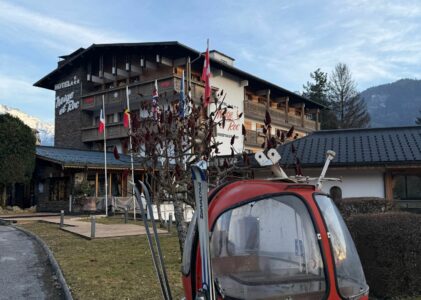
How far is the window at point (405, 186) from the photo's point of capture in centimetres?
1421

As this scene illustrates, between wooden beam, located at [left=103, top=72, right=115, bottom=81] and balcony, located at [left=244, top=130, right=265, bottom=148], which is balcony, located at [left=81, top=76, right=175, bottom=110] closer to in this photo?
wooden beam, located at [left=103, top=72, right=115, bottom=81]

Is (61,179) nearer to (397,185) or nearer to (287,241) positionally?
(397,185)

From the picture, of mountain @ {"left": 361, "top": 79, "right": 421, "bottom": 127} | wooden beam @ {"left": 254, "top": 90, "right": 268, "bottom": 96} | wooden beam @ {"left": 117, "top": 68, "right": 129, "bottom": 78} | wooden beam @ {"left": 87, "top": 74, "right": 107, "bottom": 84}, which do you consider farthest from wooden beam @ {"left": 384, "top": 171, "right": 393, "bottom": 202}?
mountain @ {"left": 361, "top": 79, "right": 421, "bottom": 127}

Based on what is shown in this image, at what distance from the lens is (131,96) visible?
108 ft

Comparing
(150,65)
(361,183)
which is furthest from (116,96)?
(361,183)

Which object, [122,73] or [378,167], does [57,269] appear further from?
[122,73]

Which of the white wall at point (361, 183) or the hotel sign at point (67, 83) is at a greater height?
the hotel sign at point (67, 83)

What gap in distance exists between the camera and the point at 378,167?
13.9 metres

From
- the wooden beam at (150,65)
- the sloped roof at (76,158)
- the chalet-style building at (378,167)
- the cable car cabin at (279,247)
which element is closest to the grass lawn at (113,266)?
the cable car cabin at (279,247)

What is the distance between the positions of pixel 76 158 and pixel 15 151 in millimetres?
3594

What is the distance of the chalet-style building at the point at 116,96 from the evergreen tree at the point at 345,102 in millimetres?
19086

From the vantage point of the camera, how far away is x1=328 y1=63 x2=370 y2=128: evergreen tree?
61875 millimetres

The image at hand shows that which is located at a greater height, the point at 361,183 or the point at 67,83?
the point at 67,83

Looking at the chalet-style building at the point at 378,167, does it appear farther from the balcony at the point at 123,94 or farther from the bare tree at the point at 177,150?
the balcony at the point at 123,94
